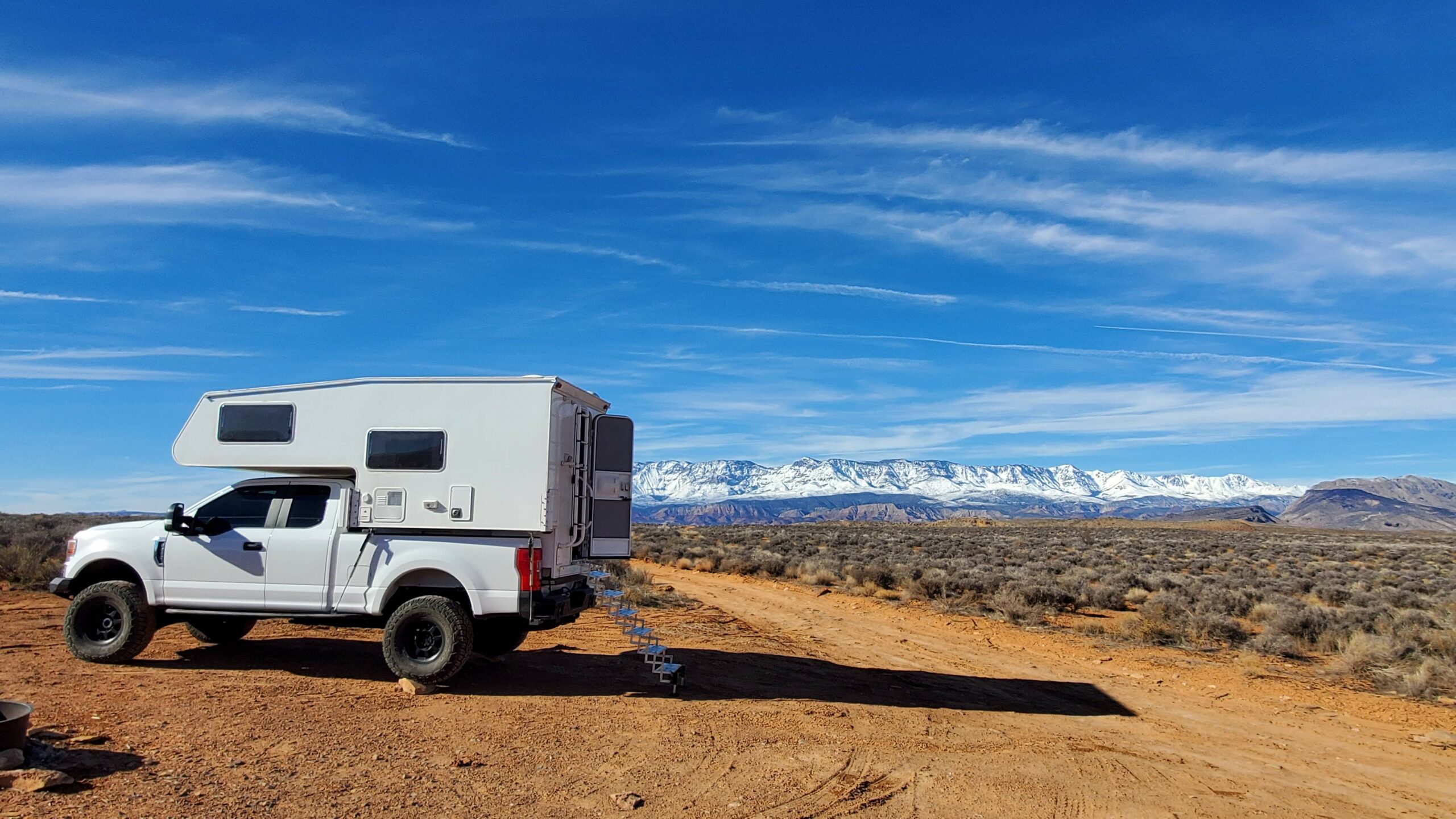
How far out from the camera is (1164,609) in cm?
1659

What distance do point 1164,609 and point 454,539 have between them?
13.5m

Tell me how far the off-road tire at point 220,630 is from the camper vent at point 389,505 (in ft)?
9.39

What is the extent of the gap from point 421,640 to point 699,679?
3245 millimetres

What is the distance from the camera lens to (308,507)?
938 cm

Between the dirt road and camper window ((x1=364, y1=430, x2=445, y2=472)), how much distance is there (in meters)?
2.30

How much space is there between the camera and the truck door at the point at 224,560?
365 inches

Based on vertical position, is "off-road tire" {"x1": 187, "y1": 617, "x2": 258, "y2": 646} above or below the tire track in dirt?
above

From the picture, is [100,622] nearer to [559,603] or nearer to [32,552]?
[559,603]

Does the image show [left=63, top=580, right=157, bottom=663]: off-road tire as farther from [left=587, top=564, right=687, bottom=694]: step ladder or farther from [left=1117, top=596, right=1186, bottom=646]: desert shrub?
[left=1117, top=596, right=1186, bottom=646]: desert shrub

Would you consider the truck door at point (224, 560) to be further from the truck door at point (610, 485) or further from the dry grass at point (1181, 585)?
the dry grass at point (1181, 585)

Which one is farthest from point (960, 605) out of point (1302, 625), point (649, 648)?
point (649, 648)

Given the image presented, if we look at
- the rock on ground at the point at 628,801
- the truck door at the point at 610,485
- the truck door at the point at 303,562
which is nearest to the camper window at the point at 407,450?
the truck door at the point at 303,562

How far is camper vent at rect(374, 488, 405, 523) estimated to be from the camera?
9133mm

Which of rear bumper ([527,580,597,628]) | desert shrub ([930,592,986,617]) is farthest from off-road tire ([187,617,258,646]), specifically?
desert shrub ([930,592,986,617])
